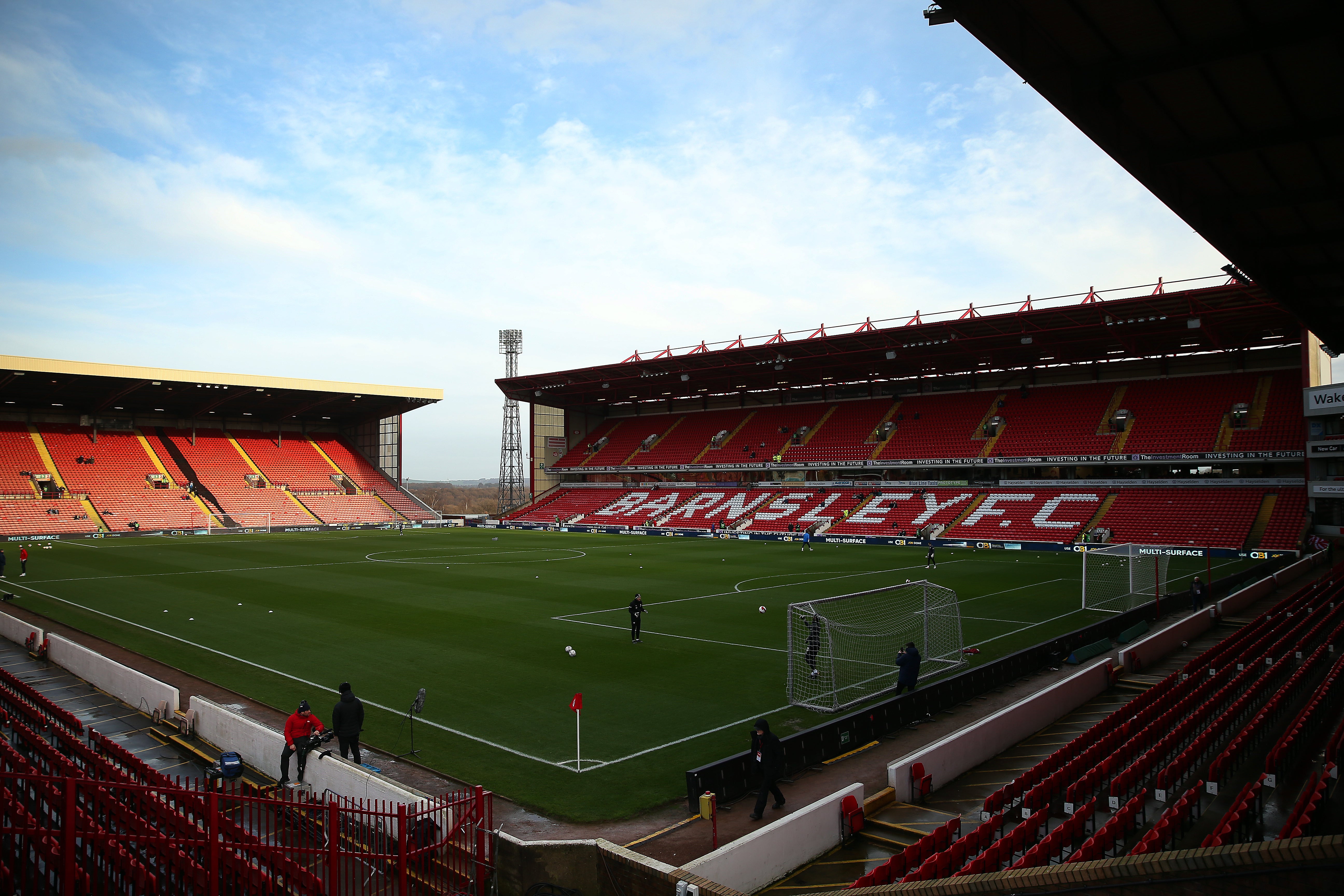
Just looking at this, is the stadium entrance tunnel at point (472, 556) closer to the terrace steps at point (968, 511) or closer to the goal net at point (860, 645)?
the goal net at point (860, 645)

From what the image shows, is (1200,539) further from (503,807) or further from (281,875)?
(281,875)

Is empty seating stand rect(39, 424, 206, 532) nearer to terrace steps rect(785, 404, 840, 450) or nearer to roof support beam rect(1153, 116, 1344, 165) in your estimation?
terrace steps rect(785, 404, 840, 450)

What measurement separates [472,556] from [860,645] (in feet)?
88.6

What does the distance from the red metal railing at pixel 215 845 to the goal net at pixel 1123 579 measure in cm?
2020

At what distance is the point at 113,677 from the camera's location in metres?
15.4

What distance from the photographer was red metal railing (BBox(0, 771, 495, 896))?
5.82 meters

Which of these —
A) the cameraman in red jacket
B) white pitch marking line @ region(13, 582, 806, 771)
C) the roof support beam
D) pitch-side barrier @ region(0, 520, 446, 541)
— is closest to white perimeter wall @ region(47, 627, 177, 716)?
white pitch marking line @ region(13, 582, 806, 771)

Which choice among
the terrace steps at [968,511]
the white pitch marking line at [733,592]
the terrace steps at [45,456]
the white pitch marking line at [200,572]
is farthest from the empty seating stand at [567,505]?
the white pitch marking line at [733,592]

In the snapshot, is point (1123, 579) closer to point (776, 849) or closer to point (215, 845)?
point (776, 849)

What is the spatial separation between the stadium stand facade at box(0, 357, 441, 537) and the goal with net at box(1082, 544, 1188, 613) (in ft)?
189

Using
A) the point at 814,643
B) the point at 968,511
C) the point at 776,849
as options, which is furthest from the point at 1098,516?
the point at 776,849

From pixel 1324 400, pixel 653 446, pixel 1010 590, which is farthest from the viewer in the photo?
pixel 653 446

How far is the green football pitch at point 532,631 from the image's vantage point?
41.5 feet

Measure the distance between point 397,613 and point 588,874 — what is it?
699 inches
